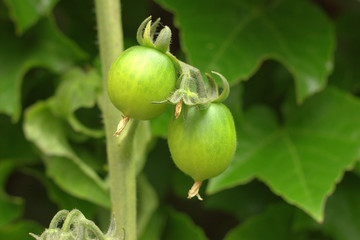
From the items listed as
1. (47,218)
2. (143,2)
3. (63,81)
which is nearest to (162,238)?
(47,218)

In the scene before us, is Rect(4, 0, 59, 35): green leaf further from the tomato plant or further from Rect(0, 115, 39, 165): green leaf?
the tomato plant

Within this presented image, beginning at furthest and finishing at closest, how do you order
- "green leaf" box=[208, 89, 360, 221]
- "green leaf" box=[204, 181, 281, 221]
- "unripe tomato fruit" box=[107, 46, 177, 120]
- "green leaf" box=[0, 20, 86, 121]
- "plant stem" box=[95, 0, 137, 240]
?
1. "green leaf" box=[204, 181, 281, 221]
2. "green leaf" box=[0, 20, 86, 121]
3. "green leaf" box=[208, 89, 360, 221]
4. "plant stem" box=[95, 0, 137, 240]
5. "unripe tomato fruit" box=[107, 46, 177, 120]

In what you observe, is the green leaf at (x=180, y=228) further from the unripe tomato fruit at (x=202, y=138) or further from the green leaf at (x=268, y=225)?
the unripe tomato fruit at (x=202, y=138)

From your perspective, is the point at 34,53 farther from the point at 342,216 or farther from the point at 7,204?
the point at 342,216

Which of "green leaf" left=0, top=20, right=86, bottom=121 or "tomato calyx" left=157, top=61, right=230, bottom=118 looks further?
"green leaf" left=0, top=20, right=86, bottom=121

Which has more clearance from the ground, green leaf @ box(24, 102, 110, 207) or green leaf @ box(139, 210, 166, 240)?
green leaf @ box(24, 102, 110, 207)

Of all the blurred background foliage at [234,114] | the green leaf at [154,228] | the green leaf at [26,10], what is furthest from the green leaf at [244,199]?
the green leaf at [26,10]

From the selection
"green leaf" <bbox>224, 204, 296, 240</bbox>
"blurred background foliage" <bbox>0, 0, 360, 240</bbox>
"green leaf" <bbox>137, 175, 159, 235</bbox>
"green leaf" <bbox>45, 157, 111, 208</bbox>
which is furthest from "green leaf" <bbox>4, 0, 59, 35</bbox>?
"green leaf" <bbox>224, 204, 296, 240</bbox>

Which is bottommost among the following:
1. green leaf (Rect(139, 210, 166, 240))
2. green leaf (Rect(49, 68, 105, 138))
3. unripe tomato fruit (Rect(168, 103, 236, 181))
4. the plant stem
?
green leaf (Rect(139, 210, 166, 240))
